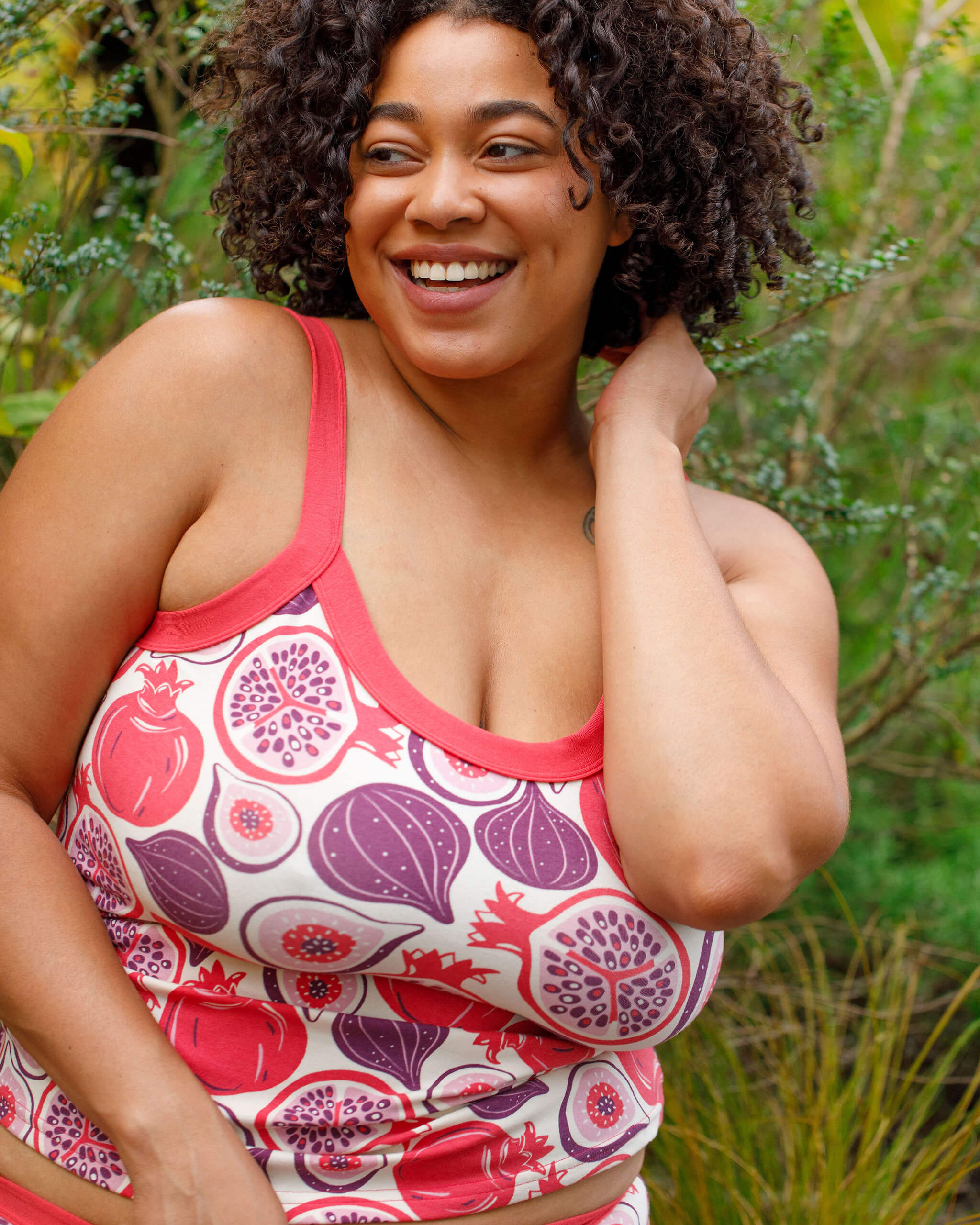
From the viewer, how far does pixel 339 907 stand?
3.97 feet

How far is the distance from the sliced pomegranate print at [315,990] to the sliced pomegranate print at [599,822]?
12.6 inches

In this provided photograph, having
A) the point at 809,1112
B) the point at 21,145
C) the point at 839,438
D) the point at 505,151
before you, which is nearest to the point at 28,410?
the point at 21,145

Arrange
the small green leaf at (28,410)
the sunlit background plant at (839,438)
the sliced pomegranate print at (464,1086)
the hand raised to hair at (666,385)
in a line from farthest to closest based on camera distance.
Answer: the sunlit background plant at (839,438) < the small green leaf at (28,410) < the hand raised to hair at (666,385) < the sliced pomegranate print at (464,1086)

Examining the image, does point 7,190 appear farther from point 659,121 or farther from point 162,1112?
point 162,1112

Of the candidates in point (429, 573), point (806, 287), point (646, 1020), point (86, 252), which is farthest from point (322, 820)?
point (806, 287)

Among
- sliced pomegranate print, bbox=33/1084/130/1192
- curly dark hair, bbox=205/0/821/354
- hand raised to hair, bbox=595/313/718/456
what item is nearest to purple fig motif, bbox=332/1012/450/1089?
sliced pomegranate print, bbox=33/1084/130/1192

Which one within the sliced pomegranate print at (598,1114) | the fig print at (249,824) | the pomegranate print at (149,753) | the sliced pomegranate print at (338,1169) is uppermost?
the pomegranate print at (149,753)

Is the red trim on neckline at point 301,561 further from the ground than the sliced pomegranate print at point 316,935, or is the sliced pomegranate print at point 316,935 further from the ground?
the red trim on neckline at point 301,561

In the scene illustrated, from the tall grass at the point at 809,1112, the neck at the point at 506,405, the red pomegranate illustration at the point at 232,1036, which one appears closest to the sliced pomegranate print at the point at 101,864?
the red pomegranate illustration at the point at 232,1036

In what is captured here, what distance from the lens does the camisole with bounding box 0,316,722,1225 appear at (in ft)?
4.00

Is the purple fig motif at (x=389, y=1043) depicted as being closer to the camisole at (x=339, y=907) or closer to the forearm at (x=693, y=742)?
the camisole at (x=339, y=907)

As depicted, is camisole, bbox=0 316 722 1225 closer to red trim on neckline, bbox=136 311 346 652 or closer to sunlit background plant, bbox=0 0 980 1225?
red trim on neckline, bbox=136 311 346 652

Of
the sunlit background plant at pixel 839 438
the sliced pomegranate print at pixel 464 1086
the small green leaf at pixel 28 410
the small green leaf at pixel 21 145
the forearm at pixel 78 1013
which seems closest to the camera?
the forearm at pixel 78 1013

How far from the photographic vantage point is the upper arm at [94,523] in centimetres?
124
